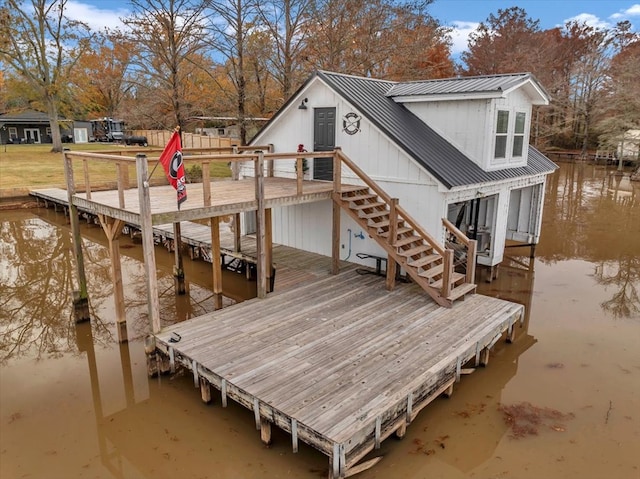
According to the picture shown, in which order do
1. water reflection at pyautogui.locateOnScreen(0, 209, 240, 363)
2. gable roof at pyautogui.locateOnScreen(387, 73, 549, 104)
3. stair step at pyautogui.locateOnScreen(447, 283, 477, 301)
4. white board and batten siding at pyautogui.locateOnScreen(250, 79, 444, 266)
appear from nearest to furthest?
stair step at pyautogui.locateOnScreen(447, 283, 477, 301) < water reflection at pyautogui.locateOnScreen(0, 209, 240, 363) < white board and batten siding at pyautogui.locateOnScreen(250, 79, 444, 266) < gable roof at pyautogui.locateOnScreen(387, 73, 549, 104)

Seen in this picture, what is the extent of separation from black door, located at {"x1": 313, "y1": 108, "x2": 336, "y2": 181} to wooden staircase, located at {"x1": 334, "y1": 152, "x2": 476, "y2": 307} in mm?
1460

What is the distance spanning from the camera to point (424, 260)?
30.5 ft

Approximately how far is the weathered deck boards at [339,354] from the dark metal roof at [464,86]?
15.7 feet

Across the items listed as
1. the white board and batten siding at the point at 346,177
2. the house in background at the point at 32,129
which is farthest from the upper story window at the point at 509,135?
the house in background at the point at 32,129

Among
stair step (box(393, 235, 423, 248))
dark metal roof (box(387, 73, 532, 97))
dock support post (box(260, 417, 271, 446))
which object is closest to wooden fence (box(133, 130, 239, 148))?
dark metal roof (box(387, 73, 532, 97))

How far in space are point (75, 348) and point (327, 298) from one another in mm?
4965

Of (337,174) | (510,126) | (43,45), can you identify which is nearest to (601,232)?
(510,126)

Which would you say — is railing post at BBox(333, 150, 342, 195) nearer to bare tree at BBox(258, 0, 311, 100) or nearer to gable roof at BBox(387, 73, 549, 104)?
gable roof at BBox(387, 73, 549, 104)

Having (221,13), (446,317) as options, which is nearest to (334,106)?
(446,317)

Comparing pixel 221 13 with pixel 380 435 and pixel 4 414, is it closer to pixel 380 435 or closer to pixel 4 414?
pixel 4 414

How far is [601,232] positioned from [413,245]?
1265cm

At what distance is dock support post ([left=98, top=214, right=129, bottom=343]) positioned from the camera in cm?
805

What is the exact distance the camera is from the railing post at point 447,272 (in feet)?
28.1

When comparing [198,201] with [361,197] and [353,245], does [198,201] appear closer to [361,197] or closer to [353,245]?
[361,197]
